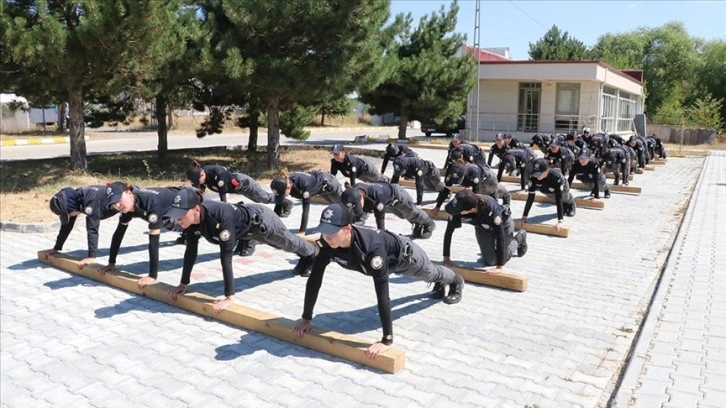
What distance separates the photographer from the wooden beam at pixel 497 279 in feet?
24.0

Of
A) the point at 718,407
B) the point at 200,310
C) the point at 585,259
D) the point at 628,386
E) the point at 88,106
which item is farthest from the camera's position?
the point at 88,106

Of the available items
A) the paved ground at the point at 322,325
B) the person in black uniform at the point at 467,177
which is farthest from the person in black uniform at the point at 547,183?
the paved ground at the point at 322,325

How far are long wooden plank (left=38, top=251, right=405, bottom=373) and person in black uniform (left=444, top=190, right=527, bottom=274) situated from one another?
2282 millimetres

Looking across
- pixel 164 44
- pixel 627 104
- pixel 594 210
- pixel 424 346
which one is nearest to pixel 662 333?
pixel 424 346

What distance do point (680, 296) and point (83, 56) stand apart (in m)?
12.3

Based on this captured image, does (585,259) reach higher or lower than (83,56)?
lower

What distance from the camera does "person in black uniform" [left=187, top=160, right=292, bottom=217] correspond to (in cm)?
962

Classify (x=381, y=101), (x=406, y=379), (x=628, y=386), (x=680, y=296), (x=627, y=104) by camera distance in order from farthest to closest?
(x=627, y=104) → (x=381, y=101) → (x=680, y=296) → (x=406, y=379) → (x=628, y=386)

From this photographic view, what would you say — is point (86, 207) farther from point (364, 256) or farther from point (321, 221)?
point (364, 256)

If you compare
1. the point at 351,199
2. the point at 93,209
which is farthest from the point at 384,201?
the point at 93,209

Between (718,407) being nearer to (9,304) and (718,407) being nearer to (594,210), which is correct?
(9,304)

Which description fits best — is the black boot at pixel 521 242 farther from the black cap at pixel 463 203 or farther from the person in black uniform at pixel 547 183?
the black cap at pixel 463 203

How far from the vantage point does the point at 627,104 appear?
4328cm

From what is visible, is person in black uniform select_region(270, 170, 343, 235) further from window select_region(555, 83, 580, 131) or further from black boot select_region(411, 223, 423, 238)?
window select_region(555, 83, 580, 131)
